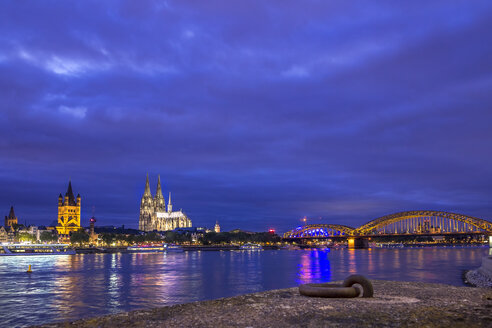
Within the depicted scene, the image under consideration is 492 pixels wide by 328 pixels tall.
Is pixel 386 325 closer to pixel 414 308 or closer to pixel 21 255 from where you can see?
pixel 414 308

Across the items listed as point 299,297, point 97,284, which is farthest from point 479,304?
point 97,284

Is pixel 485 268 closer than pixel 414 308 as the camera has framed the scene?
No

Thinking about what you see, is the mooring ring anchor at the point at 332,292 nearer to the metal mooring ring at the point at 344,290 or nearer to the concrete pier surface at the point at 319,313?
the metal mooring ring at the point at 344,290

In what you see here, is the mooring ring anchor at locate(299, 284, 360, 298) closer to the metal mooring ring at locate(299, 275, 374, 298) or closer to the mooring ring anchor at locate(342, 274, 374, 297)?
the metal mooring ring at locate(299, 275, 374, 298)

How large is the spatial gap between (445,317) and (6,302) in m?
42.2

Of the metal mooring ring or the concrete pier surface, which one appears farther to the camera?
the metal mooring ring

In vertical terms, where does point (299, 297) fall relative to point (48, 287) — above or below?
above

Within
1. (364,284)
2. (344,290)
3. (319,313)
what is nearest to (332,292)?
(344,290)

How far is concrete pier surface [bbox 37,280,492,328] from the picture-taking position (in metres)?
19.7

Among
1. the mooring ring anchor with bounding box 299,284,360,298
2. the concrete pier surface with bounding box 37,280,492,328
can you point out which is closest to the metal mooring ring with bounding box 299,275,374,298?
the mooring ring anchor with bounding box 299,284,360,298

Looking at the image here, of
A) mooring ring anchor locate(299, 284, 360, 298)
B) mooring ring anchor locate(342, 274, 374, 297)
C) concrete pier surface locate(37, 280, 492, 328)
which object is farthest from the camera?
mooring ring anchor locate(342, 274, 374, 297)

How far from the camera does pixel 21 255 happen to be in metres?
194

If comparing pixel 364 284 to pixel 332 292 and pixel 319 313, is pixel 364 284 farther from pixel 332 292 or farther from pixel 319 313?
pixel 319 313

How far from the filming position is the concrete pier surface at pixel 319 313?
19703 mm
